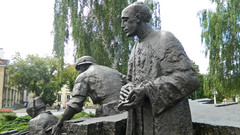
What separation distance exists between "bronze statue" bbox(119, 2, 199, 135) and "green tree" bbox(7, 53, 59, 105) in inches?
1158

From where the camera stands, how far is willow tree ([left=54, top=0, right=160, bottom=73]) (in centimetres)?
1233

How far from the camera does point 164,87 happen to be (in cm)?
176

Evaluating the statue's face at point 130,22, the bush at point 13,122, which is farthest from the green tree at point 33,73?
the statue's face at point 130,22

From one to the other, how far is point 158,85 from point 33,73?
31157mm

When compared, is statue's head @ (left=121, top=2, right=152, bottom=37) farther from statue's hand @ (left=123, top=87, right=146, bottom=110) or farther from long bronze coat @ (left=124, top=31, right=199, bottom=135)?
statue's hand @ (left=123, top=87, right=146, bottom=110)

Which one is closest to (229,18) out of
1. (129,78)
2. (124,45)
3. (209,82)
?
(209,82)

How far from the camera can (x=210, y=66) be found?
12125 millimetres

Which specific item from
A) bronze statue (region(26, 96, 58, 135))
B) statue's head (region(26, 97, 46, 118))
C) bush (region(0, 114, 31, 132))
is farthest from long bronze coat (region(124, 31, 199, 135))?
bush (region(0, 114, 31, 132))

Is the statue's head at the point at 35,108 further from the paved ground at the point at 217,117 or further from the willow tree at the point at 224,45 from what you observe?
the willow tree at the point at 224,45

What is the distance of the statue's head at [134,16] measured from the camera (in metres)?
2.10

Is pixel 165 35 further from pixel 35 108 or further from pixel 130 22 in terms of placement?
pixel 35 108

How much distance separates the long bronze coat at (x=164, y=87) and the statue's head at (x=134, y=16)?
8.1 inches

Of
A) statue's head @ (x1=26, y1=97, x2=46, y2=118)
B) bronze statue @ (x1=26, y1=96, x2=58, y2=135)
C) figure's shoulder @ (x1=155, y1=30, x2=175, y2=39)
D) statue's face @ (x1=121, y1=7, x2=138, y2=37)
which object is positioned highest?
statue's face @ (x1=121, y1=7, x2=138, y2=37)

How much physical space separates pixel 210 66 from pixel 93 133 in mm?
10773
